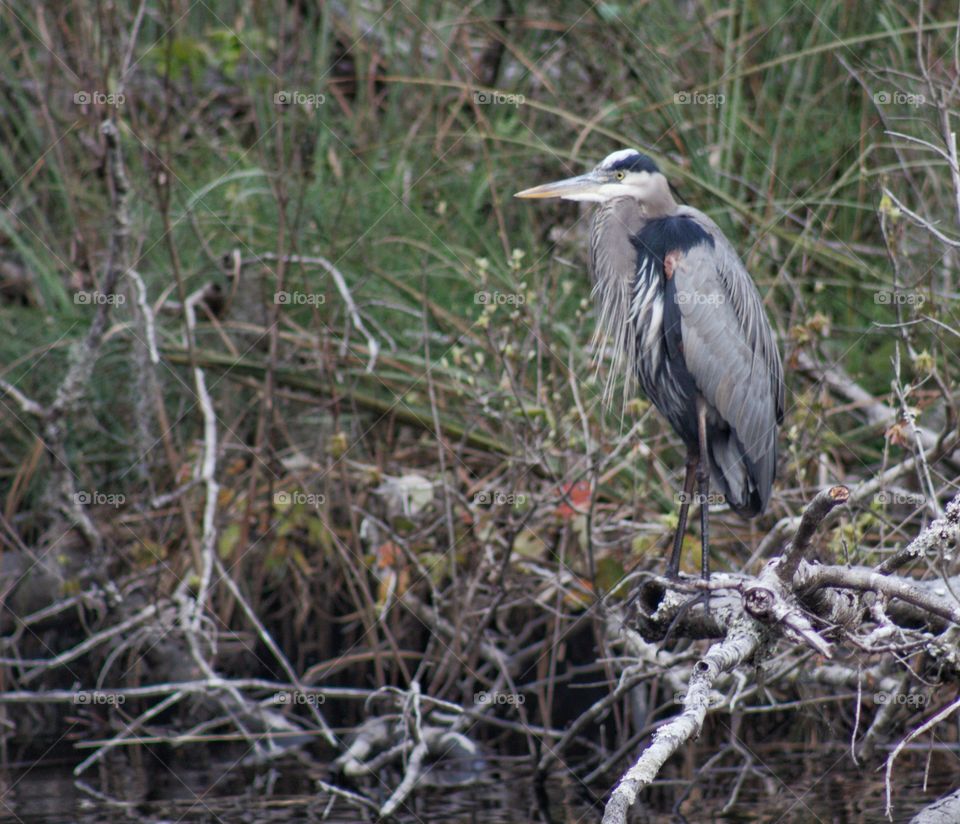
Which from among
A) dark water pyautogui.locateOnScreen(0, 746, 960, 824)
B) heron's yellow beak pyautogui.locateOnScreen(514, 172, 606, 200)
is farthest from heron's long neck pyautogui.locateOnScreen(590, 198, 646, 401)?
dark water pyautogui.locateOnScreen(0, 746, 960, 824)

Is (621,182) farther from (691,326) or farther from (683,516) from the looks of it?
(683,516)

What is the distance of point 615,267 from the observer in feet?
15.6

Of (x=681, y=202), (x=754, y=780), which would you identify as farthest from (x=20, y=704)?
(x=681, y=202)

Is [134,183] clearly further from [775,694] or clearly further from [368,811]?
[775,694]

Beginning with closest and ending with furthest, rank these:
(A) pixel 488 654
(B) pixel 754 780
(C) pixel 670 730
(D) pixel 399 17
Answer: (C) pixel 670 730 < (B) pixel 754 780 < (A) pixel 488 654 < (D) pixel 399 17

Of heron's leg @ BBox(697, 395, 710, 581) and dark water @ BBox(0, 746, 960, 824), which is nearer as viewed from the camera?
heron's leg @ BBox(697, 395, 710, 581)

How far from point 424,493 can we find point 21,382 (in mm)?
2565

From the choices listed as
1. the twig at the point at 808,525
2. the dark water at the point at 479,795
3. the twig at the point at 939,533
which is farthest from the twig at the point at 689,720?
the dark water at the point at 479,795

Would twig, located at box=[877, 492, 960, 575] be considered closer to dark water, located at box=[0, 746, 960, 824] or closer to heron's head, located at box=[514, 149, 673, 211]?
dark water, located at box=[0, 746, 960, 824]

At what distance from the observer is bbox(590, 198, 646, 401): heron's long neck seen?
184 inches

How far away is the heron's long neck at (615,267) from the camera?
468cm

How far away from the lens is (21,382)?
263 inches

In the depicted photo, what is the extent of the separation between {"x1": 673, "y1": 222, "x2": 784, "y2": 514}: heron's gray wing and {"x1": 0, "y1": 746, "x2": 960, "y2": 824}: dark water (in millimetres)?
1140

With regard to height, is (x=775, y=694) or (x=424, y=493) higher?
(x=424, y=493)
